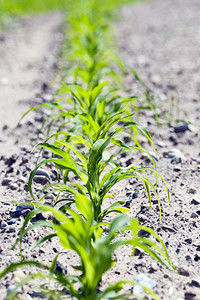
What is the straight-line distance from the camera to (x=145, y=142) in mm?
3234

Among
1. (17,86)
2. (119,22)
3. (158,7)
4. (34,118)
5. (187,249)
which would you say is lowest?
(187,249)

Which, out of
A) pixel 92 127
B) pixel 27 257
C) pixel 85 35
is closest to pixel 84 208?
pixel 27 257

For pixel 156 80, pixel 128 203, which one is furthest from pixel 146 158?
pixel 156 80

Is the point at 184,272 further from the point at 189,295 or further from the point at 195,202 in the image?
the point at 195,202

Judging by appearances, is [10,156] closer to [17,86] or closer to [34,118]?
[34,118]

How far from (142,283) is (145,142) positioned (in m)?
1.67

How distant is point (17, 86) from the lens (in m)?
4.67

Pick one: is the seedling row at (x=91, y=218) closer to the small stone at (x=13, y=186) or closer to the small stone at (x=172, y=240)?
the small stone at (x=172, y=240)

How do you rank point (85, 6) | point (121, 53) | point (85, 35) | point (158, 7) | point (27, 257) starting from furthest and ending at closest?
1. point (158, 7)
2. point (85, 6)
3. point (121, 53)
4. point (85, 35)
5. point (27, 257)

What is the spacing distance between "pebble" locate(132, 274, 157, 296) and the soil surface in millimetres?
11

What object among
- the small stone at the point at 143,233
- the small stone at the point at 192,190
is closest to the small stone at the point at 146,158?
the small stone at the point at 192,190

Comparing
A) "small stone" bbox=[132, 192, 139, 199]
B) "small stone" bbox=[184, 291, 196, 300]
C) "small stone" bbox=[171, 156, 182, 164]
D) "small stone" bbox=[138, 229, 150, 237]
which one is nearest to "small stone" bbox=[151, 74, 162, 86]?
"small stone" bbox=[171, 156, 182, 164]

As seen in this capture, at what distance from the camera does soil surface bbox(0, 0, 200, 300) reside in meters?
1.83

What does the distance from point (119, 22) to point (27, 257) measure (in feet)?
25.8
